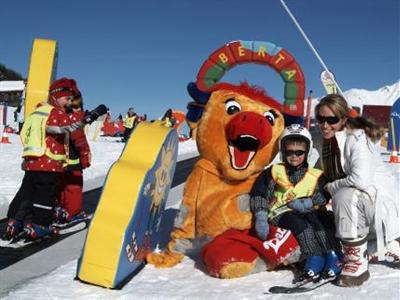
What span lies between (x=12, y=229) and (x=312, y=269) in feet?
8.66

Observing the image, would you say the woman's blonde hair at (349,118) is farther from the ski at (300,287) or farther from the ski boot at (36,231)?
the ski boot at (36,231)

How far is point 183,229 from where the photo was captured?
3.96 metres

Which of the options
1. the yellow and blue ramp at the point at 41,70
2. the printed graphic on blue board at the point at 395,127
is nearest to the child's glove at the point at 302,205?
the yellow and blue ramp at the point at 41,70

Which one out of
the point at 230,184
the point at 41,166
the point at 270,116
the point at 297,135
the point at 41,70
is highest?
the point at 41,70

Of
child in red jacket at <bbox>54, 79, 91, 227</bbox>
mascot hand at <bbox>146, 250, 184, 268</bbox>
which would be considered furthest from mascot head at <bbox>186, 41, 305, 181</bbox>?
child in red jacket at <bbox>54, 79, 91, 227</bbox>

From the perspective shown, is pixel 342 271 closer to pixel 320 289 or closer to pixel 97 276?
pixel 320 289

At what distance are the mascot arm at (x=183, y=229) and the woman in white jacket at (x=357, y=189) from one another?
100 centimetres

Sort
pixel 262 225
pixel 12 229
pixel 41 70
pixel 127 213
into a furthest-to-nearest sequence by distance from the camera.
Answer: pixel 41 70 < pixel 12 229 < pixel 262 225 < pixel 127 213

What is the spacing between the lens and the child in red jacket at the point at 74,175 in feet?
16.7

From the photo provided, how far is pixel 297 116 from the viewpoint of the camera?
426 cm

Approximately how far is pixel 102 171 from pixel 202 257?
5.97 meters

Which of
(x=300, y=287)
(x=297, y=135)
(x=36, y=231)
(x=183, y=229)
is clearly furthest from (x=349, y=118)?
(x=36, y=231)

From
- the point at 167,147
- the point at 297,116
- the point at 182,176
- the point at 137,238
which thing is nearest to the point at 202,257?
the point at 137,238

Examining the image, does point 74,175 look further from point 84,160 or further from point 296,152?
point 296,152
